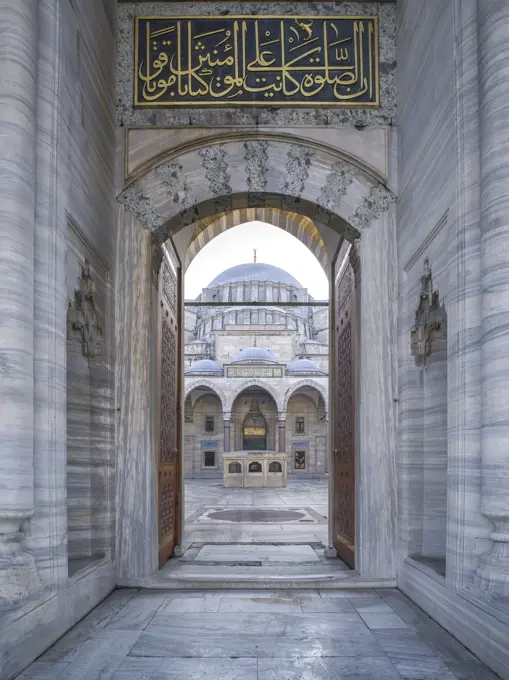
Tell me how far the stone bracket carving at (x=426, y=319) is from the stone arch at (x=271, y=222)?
2476mm

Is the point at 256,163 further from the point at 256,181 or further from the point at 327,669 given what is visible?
the point at 327,669

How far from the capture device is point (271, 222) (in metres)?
7.59

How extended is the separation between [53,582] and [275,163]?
2.94m

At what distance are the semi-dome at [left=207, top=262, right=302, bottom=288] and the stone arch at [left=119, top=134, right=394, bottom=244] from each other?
30166 mm

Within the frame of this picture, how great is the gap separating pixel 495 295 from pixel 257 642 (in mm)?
1888

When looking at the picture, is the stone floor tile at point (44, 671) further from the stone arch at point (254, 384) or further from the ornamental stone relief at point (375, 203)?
the stone arch at point (254, 384)

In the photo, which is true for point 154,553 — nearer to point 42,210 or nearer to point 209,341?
point 42,210

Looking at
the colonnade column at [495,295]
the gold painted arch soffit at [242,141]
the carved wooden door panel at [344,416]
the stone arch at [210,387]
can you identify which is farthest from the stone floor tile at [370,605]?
the stone arch at [210,387]

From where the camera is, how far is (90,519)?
374 cm

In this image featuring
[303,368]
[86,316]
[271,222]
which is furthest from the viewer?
[303,368]

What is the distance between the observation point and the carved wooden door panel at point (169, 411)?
4.71m

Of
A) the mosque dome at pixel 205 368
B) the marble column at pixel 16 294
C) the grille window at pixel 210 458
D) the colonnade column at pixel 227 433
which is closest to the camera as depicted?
the marble column at pixel 16 294

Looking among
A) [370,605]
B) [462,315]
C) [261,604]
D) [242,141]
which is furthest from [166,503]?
[462,315]

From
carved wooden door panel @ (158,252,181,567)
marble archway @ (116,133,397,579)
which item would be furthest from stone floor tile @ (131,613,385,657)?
carved wooden door panel @ (158,252,181,567)
